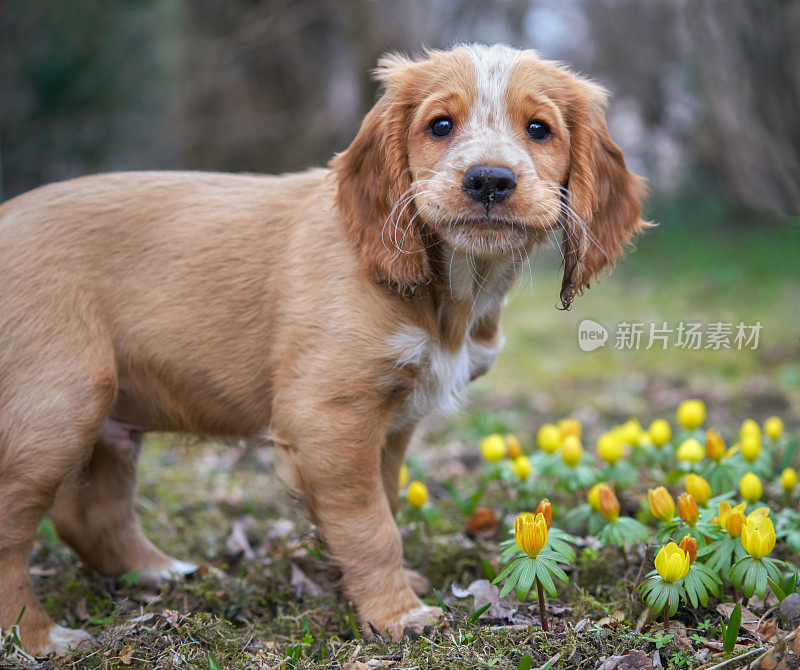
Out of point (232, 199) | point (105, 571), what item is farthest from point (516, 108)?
point (105, 571)

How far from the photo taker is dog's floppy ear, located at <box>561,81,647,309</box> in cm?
295

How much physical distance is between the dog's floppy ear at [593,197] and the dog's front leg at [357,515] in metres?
1.00

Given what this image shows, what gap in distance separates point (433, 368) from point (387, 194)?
26.7 inches

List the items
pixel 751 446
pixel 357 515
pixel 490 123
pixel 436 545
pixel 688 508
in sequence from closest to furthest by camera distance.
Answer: pixel 688 508 < pixel 490 123 < pixel 357 515 < pixel 751 446 < pixel 436 545

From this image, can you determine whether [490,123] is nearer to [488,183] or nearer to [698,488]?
[488,183]

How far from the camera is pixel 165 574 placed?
11.5 feet

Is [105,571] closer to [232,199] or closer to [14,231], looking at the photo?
[14,231]

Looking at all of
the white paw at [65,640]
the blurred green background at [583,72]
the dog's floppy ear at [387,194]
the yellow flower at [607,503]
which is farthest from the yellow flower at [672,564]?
the blurred green background at [583,72]

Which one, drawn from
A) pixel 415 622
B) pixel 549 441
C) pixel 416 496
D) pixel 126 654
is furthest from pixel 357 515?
pixel 549 441

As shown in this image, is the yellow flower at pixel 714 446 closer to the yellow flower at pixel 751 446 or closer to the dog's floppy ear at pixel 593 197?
the yellow flower at pixel 751 446

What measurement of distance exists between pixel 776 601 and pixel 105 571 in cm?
276

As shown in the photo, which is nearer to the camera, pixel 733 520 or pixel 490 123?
pixel 733 520

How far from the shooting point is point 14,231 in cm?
310

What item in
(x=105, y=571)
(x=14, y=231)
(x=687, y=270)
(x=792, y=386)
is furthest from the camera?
(x=687, y=270)
